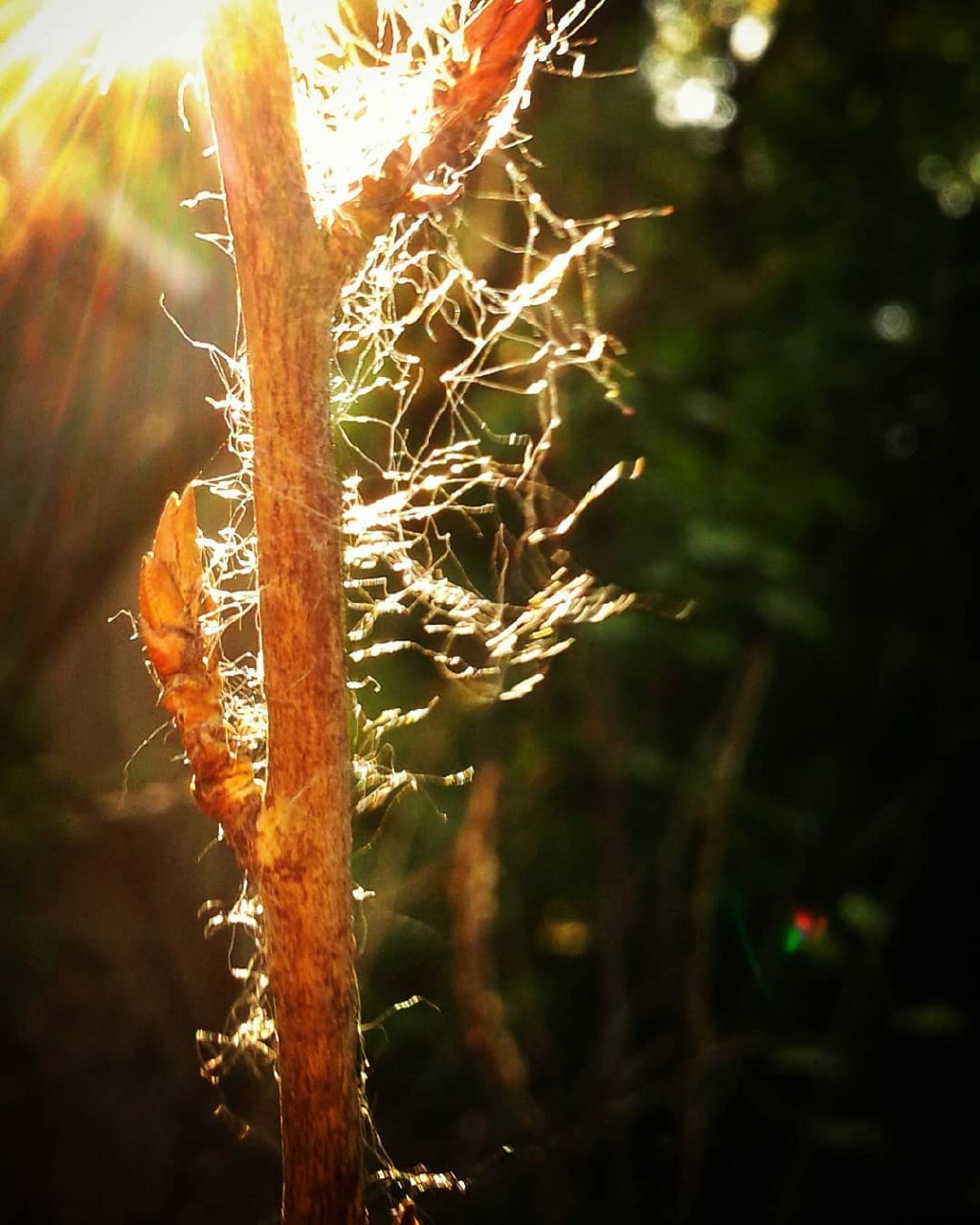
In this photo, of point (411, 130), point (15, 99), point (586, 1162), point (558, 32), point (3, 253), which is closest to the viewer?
point (411, 130)

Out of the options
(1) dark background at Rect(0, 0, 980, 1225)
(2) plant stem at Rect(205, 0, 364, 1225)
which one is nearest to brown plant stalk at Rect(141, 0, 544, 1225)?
(2) plant stem at Rect(205, 0, 364, 1225)

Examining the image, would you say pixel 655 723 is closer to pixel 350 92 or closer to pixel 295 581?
pixel 350 92

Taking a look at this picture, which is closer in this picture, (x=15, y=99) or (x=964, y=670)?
(x=15, y=99)

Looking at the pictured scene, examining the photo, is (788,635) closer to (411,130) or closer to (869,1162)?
(869,1162)

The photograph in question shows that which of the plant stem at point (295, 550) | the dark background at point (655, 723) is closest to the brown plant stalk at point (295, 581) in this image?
the plant stem at point (295, 550)

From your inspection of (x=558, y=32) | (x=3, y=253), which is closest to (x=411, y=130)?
(x=558, y=32)

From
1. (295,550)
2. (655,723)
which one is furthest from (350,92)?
(655,723)

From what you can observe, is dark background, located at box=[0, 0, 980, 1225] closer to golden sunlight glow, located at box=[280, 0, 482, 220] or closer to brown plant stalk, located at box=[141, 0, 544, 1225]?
golden sunlight glow, located at box=[280, 0, 482, 220]
